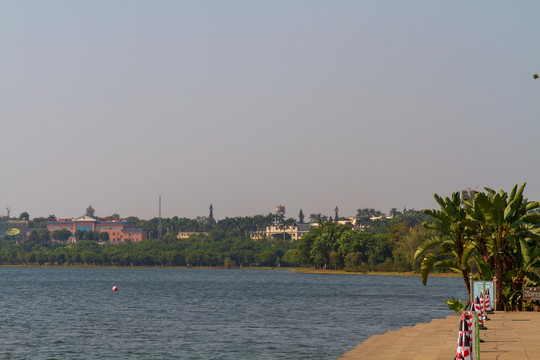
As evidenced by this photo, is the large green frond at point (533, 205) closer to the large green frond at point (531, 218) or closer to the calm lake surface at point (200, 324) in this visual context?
the large green frond at point (531, 218)

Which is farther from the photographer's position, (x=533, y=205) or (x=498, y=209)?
(x=533, y=205)

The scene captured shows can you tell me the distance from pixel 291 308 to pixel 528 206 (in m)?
42.1

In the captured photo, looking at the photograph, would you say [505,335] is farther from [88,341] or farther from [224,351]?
[88,341]

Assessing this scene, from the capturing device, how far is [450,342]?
3062 cm

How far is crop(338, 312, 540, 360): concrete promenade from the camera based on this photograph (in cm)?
2659

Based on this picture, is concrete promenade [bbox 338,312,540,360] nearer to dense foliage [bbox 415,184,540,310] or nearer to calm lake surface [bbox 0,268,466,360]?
dense foliage [bbox 415,184,540,310]

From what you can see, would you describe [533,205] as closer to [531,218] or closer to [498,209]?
[531,218]

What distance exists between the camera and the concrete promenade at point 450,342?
26.6 metres

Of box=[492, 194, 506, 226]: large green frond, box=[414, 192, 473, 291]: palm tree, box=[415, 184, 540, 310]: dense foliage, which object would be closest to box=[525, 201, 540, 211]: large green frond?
box=[415, 184, 540, 310]: dense foliage

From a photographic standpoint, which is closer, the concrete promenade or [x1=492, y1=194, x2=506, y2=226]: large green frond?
the concrete promenade

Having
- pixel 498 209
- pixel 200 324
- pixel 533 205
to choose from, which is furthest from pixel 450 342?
pixel 200 324

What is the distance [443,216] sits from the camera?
139 ft

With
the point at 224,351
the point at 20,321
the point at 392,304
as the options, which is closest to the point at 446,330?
the point at 224,351

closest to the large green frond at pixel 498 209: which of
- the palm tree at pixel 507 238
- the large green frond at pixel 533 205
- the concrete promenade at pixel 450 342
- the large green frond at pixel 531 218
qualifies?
the palm tree at pixel 507 238
